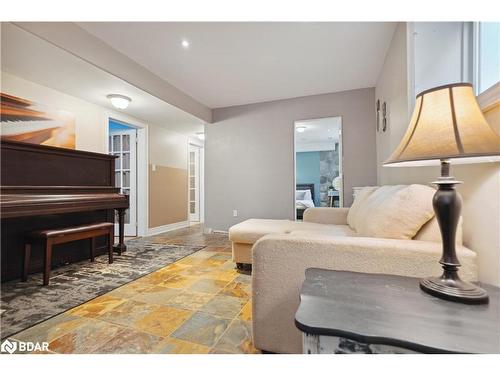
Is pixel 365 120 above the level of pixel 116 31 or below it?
below

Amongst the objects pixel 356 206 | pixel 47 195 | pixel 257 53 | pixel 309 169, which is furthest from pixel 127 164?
pixel 309 169

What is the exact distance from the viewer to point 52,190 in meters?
2.23

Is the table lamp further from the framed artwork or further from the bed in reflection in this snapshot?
the bed in reflection

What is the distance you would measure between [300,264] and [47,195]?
242cm

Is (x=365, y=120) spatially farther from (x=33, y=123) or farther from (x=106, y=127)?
(x=33, y=123)

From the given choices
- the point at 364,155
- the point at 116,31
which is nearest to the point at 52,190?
the point at 116,31

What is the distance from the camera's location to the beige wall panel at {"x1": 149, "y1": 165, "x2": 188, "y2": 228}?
4381mm

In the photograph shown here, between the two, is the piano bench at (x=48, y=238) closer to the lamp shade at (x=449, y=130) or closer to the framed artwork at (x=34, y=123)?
the framed artwork at (x=34, y=123)

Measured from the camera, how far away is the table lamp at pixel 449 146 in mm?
681

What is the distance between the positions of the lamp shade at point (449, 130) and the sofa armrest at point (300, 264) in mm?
379

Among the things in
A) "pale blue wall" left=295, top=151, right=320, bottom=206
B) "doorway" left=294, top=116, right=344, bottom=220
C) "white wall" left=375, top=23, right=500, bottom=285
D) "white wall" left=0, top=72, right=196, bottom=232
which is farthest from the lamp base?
"pale blue wall" left=295, top=151, right=320, bottom=206

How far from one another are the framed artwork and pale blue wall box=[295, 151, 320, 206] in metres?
6.31

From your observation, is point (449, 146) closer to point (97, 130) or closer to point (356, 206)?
point (356, 206)

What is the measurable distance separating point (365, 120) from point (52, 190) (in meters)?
4.04
